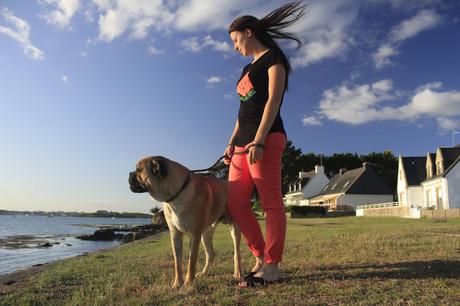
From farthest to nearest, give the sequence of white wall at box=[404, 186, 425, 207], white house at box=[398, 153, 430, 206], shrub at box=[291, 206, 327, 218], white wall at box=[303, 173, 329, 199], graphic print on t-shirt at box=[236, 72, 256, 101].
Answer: white wall at box=[303, 173, 329, 199] < white house at box=[398, 153, 430, 206] < white wall at box=[404, 186, 425, 207] < shrub at box=[291, 206, 327, 218] < graphic print on t-shirt at box=[236, 72, 256, 101]

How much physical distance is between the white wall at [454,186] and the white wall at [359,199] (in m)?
17.5

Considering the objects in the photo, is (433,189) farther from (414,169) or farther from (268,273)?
(268,273)

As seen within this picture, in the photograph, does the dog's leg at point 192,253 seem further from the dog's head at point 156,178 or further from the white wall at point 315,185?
the white wall at point 315,185

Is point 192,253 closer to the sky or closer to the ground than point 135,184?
closer to the ground

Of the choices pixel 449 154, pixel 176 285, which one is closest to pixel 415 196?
pixel 449 154

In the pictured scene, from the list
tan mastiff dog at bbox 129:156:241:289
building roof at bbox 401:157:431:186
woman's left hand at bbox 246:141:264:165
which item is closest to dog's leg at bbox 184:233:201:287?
tan mastiff dog at bbox 129:156:241:289

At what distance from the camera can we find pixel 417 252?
6.92m

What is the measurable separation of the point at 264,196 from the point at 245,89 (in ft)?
4.23

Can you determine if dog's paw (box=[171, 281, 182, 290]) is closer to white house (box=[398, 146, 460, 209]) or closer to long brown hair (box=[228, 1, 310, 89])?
long brown hair (box=[228, 1, 310, 89])

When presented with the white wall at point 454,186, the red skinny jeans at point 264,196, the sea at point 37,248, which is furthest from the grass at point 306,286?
the white wall at point 454,186

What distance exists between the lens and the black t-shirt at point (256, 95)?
191 inches

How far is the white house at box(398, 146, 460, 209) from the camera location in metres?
36.8

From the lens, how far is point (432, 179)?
40.5 meters

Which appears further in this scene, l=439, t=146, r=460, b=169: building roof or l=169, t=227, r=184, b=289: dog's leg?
l=439, t=146, r=460, b=169: building roof
